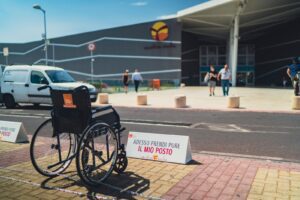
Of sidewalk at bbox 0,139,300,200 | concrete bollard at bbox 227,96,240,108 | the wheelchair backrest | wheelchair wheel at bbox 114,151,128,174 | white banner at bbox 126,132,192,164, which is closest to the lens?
sidewalk at bbox 0,139,300,200

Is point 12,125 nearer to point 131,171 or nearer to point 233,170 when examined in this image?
point 131,171

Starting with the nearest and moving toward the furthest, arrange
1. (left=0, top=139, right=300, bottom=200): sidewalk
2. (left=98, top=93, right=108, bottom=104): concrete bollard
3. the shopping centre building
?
(left=0, top=139, right=300, bottom=200): sidewalk < (left=98, top=93, right=108, bottom=104): concrete bollard < the shopping centre building

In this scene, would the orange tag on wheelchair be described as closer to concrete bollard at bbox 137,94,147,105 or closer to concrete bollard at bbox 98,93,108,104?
concrete bollard at bbox 137,94,147,105

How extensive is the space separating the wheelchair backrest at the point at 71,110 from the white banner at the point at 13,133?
3045 mm

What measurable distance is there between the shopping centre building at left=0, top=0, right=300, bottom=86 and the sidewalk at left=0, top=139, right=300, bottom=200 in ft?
84.0

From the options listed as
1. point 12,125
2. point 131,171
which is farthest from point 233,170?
point 12,125

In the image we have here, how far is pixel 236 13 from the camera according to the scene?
3197 cm

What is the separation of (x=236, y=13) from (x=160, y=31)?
7.87m

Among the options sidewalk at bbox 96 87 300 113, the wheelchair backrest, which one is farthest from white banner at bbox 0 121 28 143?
sidewalk at bbox 96 87 300 113

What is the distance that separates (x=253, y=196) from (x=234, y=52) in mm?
30494

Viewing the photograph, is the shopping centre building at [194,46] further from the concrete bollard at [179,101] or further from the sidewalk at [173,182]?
the sidewalk at [173,182]

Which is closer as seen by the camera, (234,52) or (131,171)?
(131,171)

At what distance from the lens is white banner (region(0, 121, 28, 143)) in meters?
7.25

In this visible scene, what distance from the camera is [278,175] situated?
15.5 feet
